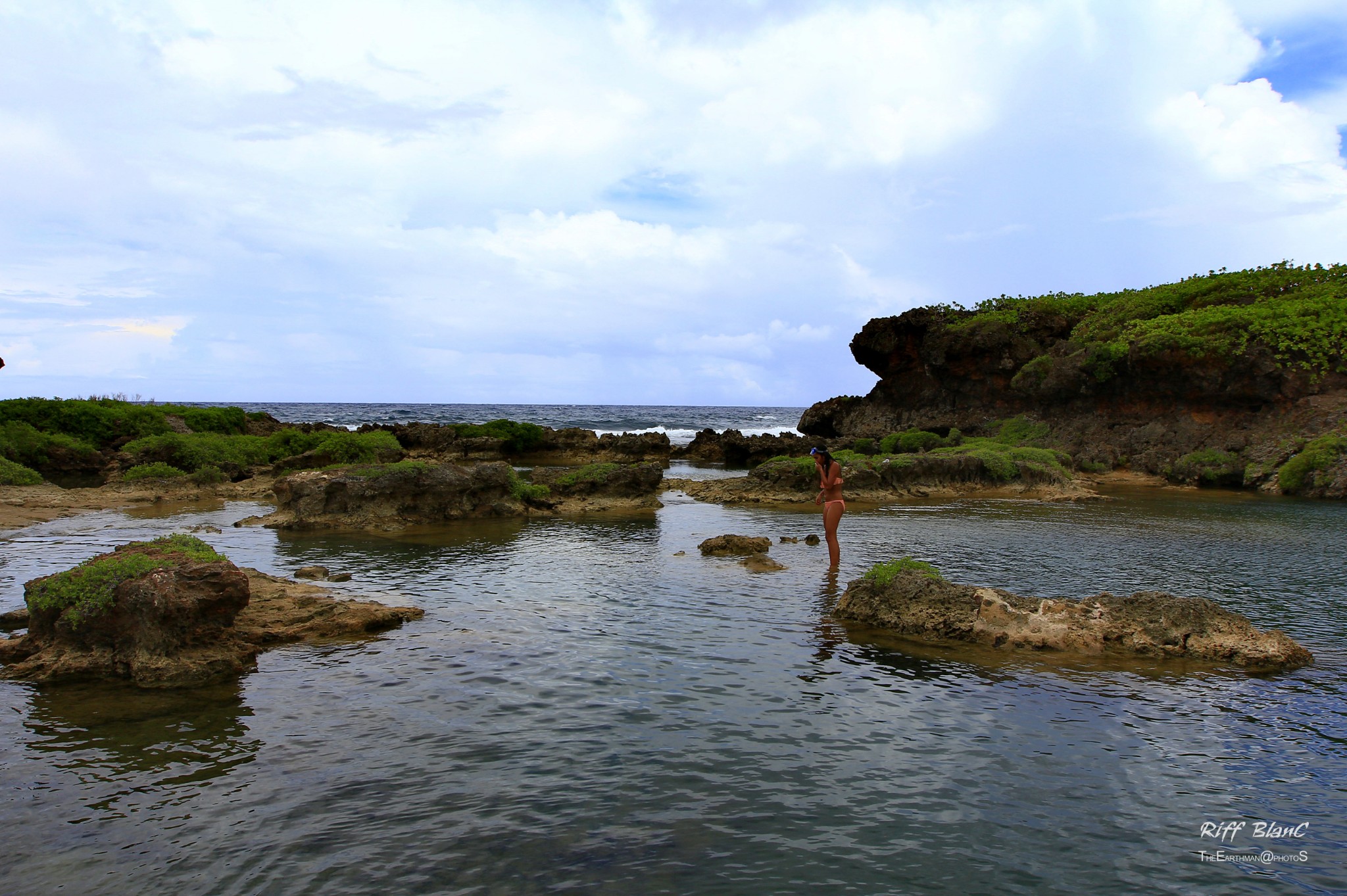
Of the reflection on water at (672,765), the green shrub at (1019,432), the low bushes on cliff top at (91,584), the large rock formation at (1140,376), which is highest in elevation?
the large rock formation at (1140,376)

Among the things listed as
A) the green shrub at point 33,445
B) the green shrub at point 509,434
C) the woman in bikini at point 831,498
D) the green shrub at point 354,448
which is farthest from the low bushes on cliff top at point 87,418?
the woman in bikini at point 831,498

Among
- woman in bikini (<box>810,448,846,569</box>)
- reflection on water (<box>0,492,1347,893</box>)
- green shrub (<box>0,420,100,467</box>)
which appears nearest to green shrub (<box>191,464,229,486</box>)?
green shrub (<box>0,420,100,467</box>)

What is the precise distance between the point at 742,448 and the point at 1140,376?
818 inches

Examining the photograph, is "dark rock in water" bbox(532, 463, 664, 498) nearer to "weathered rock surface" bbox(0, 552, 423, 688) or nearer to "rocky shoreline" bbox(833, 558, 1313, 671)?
"rocky shoreline" bbox(833, 558, 1313, 671)

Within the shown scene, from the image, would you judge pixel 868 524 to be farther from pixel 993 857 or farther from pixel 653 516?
pixel 993 857

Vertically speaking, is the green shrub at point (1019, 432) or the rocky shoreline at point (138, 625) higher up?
the green shrub at point (1019, 432)

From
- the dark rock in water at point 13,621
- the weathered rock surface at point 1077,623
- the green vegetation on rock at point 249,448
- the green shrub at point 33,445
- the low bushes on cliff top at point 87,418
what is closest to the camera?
the weathered rock surface at point 1077,623

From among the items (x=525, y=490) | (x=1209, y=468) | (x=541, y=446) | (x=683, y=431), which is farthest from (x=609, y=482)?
(x=683, y=431)

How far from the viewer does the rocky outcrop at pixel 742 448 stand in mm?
45469

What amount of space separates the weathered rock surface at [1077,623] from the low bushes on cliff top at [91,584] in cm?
933

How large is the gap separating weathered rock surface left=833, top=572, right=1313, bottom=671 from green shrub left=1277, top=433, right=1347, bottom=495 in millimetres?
23047

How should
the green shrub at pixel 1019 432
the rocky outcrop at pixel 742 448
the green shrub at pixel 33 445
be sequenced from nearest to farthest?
the green shrub at pixel 33 445
the green shrub at pixel 1019 432
the rocky outcrop at pixel 742 448

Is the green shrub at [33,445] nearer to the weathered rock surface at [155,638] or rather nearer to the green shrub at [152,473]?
the green shrub at [152,473]

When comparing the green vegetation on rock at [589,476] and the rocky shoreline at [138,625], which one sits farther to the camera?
the green vegetation on rock at [589,476]
